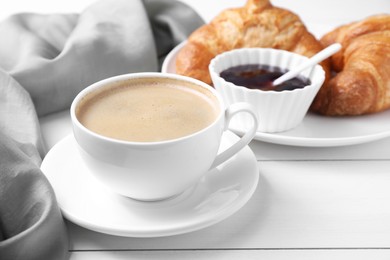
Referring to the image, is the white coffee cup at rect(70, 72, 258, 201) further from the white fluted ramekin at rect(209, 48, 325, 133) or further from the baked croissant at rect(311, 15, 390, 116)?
the baked croissant at rect(311, 15, 390, 116)

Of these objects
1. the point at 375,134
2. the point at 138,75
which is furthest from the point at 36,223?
the point at 375,134

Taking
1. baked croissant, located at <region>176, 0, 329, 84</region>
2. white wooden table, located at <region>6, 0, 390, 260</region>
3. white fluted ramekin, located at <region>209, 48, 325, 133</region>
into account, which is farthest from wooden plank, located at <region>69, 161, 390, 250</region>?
baked croissant, located at <region>176, 0, 329, 84</region>

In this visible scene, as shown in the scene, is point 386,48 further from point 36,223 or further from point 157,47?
point 36,223

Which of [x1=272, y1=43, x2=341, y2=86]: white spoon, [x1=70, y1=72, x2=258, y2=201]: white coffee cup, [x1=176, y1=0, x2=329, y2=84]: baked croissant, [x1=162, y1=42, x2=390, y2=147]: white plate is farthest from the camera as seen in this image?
[x1=176, y1=0, x2=329, y2=84]: baked croissant

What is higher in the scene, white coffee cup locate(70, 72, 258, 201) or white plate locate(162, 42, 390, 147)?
white coffee cup locate(70, 72, 258, 201)

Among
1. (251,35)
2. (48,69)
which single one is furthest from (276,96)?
(48,69)

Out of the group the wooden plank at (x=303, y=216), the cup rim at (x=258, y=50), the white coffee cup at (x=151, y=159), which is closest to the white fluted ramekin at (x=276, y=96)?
the cup rim at (x=258, y=50)

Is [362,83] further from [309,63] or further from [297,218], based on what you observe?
[297,218]
